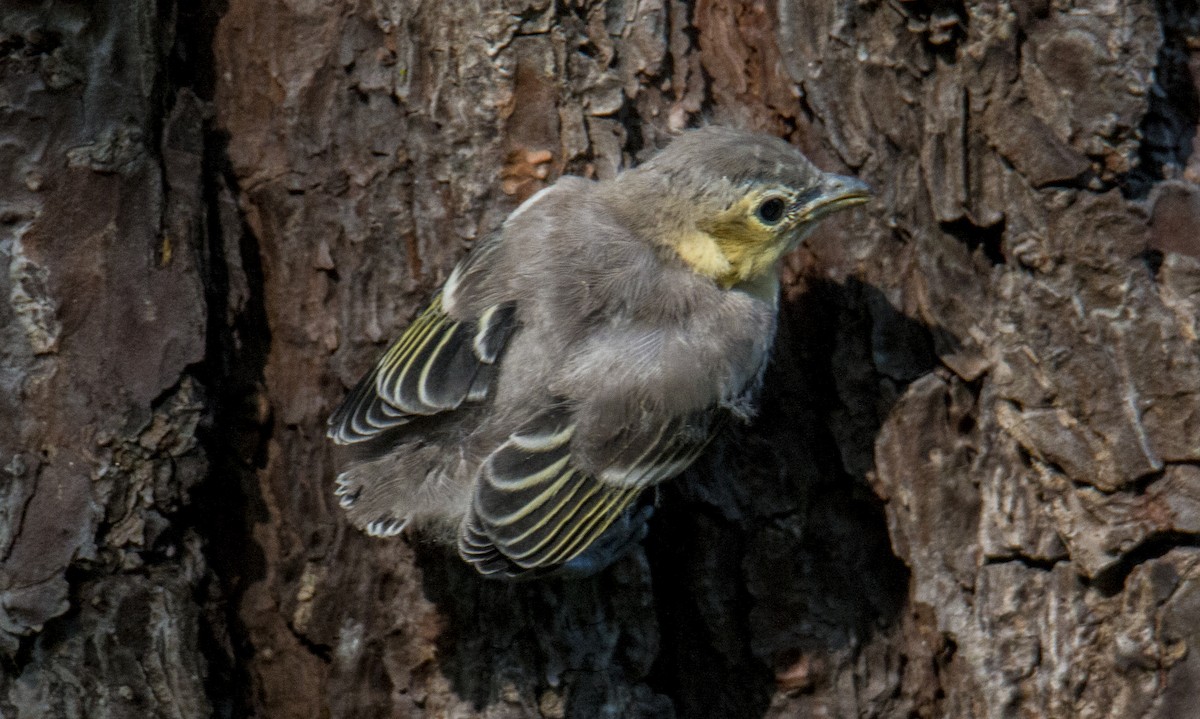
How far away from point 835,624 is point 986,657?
→ 0.47 m

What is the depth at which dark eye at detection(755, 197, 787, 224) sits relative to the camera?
3.68 metres

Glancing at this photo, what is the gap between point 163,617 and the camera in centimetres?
346

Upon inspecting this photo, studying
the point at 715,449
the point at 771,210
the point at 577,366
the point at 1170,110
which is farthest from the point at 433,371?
the point at 1170,110

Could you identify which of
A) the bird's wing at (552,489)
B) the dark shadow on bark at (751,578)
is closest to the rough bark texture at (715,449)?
the dark shadow on bark at (751,578)

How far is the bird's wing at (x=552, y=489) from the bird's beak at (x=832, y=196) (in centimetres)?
70

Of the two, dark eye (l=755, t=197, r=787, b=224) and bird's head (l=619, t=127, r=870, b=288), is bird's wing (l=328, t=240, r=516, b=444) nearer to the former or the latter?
bird's head (l=619, t=127, r=870, b=288)

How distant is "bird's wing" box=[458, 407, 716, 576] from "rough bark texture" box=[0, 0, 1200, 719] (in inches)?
12.3

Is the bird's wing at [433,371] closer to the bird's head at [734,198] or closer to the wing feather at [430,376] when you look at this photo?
the wing feather at [430,376]

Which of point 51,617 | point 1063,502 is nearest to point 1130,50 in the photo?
point 1063,502

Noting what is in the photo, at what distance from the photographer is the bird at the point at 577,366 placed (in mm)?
3488

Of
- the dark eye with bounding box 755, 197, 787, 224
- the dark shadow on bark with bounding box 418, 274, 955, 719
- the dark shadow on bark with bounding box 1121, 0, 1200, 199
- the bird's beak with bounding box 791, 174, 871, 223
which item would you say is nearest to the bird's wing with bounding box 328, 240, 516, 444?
the dark shadow on bark with bounding box 418, 274, 955, 719

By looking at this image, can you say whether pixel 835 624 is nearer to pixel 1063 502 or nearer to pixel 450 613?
pixel 1063 502

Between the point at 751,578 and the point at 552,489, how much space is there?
722 millimetres

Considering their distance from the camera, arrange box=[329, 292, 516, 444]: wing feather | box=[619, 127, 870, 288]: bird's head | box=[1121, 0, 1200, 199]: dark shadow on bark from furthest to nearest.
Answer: box=[619, 127, 870, 288]: bird's head, box=[329, 292, 516, 444]: wing feather, box=[1121, 0, 1200, 199]: dark shadow on bark
